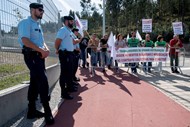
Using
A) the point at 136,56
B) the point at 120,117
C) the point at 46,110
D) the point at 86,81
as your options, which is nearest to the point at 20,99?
the point at 46,110

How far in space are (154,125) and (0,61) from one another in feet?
10.2

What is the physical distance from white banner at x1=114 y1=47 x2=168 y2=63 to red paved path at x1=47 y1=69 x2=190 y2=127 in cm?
323

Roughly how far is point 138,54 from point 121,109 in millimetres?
6211

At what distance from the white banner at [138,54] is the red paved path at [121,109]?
3.23 m

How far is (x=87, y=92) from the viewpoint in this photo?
26.9ft

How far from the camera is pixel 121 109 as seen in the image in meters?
6.14

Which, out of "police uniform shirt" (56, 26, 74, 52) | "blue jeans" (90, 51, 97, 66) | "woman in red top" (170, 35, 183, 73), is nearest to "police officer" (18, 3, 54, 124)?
"police uniform shirt" (56, 26, 74, 52)

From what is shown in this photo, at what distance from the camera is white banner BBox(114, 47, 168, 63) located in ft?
39.3

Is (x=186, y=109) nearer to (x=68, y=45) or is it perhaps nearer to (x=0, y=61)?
(x=68, y=45)

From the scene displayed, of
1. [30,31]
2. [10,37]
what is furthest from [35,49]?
[10,37]

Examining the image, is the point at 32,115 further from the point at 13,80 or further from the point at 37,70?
the point at 13,80

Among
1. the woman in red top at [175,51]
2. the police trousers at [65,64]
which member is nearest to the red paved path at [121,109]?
the police trousers at [65,64]

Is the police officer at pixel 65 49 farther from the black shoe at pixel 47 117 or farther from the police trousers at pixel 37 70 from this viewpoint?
the black shoe at pixel 47 117

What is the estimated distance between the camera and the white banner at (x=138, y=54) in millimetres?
11977
